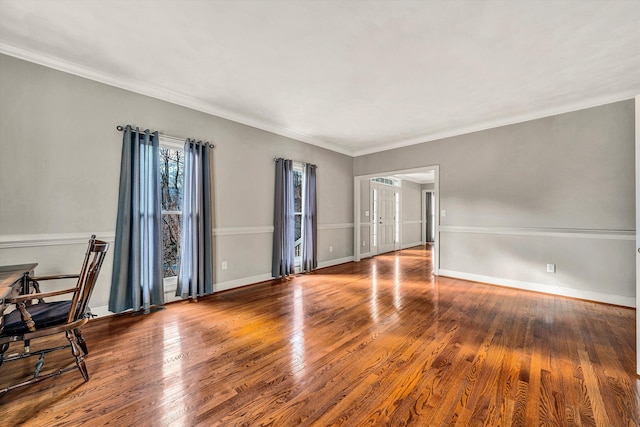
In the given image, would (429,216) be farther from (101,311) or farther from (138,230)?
(101,311)

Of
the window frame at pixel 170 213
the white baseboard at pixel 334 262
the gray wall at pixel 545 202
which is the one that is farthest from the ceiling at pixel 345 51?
the white baseboard at pixel 334 262

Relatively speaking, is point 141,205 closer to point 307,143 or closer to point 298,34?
point 298,34

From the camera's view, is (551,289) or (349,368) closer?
(349,368)

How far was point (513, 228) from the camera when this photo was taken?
4.14m

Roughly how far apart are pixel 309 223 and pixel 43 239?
367 centimetres

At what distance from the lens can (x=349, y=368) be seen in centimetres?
200

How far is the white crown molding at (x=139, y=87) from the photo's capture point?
2.55m

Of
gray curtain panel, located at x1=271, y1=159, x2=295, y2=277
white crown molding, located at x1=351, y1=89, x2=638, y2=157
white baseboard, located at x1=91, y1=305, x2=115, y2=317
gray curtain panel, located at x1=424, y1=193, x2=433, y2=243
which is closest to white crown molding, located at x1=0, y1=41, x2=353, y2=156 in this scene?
gray curtain panel, located at x1=271, y1=159, x2=295, y2=277

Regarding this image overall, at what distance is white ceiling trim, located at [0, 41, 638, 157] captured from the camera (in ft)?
8.63

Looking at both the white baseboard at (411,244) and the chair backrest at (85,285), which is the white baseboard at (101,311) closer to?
the chair backrest at (85,285)

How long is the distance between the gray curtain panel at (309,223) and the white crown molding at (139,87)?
A: 0.89 meters

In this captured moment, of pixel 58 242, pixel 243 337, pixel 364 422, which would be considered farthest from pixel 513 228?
pixel 58 242

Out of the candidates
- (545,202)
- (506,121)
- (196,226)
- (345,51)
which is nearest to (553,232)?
(545,202)

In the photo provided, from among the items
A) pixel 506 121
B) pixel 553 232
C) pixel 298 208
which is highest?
pixel 506 121
